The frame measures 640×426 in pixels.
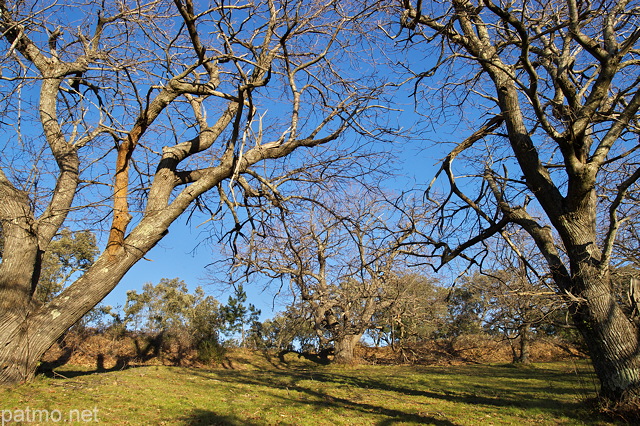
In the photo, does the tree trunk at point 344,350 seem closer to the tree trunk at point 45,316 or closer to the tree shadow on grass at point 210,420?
the tree shadow on grass at point 210,420

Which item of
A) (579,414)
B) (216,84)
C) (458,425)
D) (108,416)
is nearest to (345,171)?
(216,84)

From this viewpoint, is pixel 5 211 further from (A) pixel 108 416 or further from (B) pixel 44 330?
(A) pixel 108 416

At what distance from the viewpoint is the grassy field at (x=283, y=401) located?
17.3 feet

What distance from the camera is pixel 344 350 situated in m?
16.8

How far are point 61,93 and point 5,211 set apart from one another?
293 centimetres

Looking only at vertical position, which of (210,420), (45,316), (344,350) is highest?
(45,316)

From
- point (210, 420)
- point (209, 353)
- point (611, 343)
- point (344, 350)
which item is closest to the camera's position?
point (611, 343)

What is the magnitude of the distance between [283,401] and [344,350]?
32.9 feet

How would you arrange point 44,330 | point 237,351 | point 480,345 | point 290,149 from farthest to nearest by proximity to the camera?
1. point 480,345
2. point 237,351
3. point 290,149
4. point 44,330

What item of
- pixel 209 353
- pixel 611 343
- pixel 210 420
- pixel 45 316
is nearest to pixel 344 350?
pixel 209 353

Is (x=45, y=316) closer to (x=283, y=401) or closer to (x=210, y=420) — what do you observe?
(x=210, y=420)

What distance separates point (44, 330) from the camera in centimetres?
542

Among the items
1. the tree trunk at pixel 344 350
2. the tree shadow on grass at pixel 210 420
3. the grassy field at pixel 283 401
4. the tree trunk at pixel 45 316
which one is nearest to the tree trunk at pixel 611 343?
the grassy field at pixel 283 401

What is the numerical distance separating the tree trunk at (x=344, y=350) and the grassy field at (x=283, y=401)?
6.55 metres
